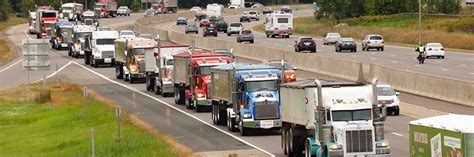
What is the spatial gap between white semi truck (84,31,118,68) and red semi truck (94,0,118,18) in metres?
96.4

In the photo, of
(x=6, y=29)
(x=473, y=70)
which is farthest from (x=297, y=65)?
(x=6, y=29)

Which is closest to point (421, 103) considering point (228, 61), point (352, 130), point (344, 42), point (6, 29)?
point (228, 61)

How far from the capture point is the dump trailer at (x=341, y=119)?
3092 centimetres

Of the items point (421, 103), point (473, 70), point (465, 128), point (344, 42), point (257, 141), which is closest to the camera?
point (465, 128)

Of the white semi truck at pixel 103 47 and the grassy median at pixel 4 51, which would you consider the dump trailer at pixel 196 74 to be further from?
the grassy median at pixel 4 51

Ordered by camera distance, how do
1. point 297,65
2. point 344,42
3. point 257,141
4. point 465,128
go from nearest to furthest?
point 465,128 < point 257,141 < point 297,65 < point 344,42

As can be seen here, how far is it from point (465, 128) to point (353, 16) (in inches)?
5520

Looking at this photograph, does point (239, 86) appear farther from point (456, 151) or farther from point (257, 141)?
point (456, 151)

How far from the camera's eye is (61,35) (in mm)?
117375

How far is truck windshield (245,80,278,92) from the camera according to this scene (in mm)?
42344

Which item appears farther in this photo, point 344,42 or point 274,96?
point 344,42

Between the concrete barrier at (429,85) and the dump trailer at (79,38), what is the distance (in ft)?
144

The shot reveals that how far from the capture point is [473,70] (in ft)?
237

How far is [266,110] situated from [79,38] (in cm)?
6338
